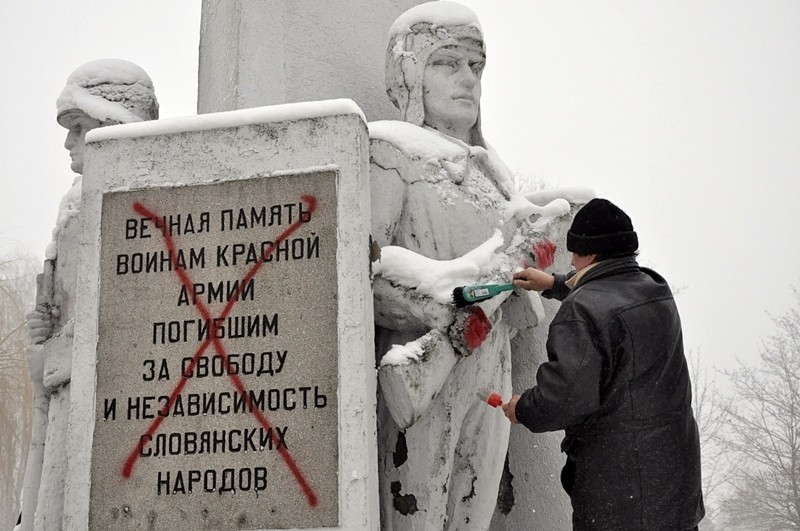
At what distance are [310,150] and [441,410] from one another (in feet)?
3.83

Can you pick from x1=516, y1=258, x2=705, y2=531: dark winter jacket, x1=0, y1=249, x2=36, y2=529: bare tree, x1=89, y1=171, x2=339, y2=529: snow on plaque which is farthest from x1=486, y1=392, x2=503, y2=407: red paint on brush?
x1=0, y1=249, x2=36, y2=529: bare tree

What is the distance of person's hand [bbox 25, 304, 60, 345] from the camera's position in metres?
4.54

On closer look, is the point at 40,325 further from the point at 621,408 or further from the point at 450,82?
the point at 621,408

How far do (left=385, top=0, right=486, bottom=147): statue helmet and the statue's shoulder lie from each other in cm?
16

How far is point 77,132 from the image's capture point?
16.1 ft

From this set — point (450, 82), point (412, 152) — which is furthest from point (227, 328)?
point (450, 82)

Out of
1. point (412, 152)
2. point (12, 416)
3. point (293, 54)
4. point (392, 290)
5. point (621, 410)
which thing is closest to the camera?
point (621, 410)

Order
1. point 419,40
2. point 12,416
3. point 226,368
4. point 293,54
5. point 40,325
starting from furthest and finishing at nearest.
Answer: point 12,416, point 293,54, point 40,325, point 419,40, point 226,368

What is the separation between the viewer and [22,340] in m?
14.4

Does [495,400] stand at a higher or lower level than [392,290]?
lower

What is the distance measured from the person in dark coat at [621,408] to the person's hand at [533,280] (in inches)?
18.8

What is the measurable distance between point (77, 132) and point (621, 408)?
122 inches

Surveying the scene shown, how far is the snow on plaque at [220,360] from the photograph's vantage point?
134 inches

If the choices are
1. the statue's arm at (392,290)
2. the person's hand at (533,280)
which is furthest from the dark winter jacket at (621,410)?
the statue's arm at (392,290)
